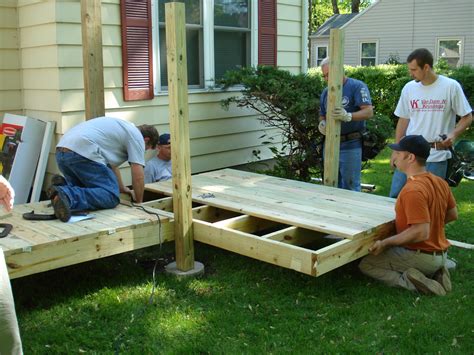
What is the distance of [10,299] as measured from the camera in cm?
224

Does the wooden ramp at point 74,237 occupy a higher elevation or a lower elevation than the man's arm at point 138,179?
lower

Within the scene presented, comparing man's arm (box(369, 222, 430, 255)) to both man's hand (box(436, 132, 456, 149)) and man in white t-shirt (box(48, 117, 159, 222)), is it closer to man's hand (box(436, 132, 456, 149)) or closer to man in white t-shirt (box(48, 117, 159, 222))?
man's hand (box(436, 132, 456, 149))

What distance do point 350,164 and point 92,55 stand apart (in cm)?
280

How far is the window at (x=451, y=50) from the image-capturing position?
71.6 ft

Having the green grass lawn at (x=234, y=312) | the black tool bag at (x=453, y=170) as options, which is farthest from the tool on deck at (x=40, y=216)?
the black tool bag at (x=453, y=170)

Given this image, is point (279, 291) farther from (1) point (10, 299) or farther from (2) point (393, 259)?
(1) point (10, 299)

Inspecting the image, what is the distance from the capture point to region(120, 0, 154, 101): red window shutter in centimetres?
610

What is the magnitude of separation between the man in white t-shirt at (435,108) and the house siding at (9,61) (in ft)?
13.8

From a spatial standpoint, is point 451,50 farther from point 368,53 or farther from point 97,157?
point 97,157

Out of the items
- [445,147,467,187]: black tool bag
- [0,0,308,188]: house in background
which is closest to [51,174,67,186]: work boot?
[0,0,308,188]: house in background

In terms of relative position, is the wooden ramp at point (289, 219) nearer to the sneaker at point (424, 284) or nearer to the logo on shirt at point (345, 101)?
the sneaker at point (424, 284)

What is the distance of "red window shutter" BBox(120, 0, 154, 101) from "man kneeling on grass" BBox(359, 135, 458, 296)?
3.17m

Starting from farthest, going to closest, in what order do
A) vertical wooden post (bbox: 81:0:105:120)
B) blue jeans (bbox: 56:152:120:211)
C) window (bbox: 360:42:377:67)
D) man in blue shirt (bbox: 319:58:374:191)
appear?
window (bbox: 360:42:377:67) < man in blue shirt (bbox: 319:58:374:191) < vertical wooden post (bbox: 81:0:105:120) < blue jeans (bbox: 56:152:120:211)

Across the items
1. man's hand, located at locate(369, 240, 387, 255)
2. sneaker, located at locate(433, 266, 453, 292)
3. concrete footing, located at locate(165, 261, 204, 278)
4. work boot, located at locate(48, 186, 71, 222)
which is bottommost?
concrete footing, located at locate(165, 261, 204, 278)
